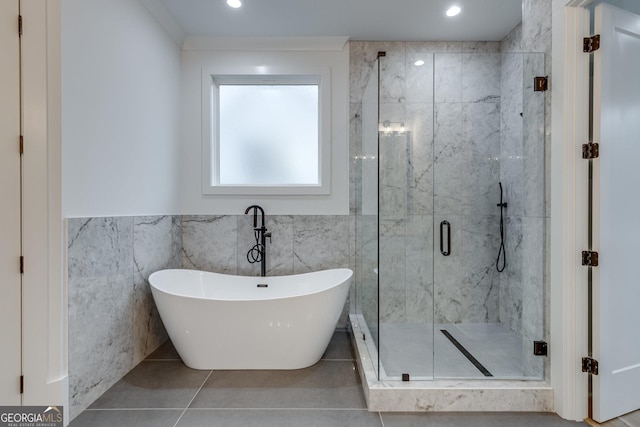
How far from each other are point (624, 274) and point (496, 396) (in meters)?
0.95

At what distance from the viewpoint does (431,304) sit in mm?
2682

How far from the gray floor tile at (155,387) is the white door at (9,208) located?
46 centimetres

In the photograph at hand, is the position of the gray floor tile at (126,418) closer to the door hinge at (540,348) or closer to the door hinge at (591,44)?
the door hinge at (540,348)

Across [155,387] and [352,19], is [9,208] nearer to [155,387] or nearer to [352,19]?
[155,387]

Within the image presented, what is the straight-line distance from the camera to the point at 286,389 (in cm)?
192

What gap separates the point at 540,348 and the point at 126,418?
7.77ft

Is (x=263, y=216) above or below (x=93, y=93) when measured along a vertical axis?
below

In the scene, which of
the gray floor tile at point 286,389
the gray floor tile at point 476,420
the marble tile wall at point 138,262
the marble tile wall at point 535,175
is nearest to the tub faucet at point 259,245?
the marble tile wall at point 138,262

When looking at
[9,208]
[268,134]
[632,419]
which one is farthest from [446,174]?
[9,208]

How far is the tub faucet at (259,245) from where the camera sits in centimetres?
283

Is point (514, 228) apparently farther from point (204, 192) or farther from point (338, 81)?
point (204, 192)

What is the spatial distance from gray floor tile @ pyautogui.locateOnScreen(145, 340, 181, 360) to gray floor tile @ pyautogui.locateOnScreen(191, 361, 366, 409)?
456 mm

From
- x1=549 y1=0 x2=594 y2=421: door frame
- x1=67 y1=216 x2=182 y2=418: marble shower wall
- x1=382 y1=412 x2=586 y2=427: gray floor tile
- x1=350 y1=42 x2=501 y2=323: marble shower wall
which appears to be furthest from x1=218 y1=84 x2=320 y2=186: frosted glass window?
x1=382 y1=412 x2=586 y2=427: gray floor tile

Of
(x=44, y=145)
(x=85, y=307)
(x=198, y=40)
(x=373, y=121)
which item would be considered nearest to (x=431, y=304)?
(x=373, y=121)
